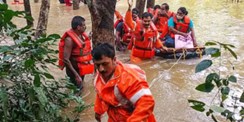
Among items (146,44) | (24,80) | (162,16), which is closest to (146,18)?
Answer: (146,44)

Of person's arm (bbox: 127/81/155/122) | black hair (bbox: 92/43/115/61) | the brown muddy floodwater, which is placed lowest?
the brown muddy floodwater

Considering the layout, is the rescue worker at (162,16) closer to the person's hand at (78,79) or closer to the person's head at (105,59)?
the person's hand at (78,79)

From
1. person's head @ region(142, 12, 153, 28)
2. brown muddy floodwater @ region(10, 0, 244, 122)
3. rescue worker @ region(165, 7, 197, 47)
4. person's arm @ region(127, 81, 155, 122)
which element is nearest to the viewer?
person's arm @ region(127, 81, 155, 122)

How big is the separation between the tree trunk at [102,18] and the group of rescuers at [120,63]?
59 centimetres

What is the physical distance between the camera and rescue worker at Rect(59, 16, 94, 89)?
5242 millimetres

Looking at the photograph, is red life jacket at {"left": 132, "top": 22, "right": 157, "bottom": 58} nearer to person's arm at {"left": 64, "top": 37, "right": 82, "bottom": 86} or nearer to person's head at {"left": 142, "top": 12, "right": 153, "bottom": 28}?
person's head at {"left": 142, "top": 12, "right": 153, "bottom": 28}

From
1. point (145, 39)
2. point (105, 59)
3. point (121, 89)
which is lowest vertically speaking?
point (145, 39)

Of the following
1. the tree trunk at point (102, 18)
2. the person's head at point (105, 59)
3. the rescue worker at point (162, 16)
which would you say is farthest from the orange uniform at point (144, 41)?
the person's head at point (105, 59)

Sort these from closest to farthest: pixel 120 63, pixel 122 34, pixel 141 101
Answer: pixel 141 101, pixel 120 63, pixel 122 34

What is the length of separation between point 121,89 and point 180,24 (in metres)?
5.88

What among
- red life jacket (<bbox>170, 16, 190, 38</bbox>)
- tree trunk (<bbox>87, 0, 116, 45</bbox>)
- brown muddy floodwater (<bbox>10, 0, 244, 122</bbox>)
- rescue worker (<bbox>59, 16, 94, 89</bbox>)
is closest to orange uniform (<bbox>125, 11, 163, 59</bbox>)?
brown muddy floodwater (<bbox>10, 0, 244, 122</bbox>)

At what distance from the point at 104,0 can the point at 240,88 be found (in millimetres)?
2957

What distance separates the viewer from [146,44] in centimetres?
782

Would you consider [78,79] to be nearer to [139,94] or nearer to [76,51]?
[76,51]
